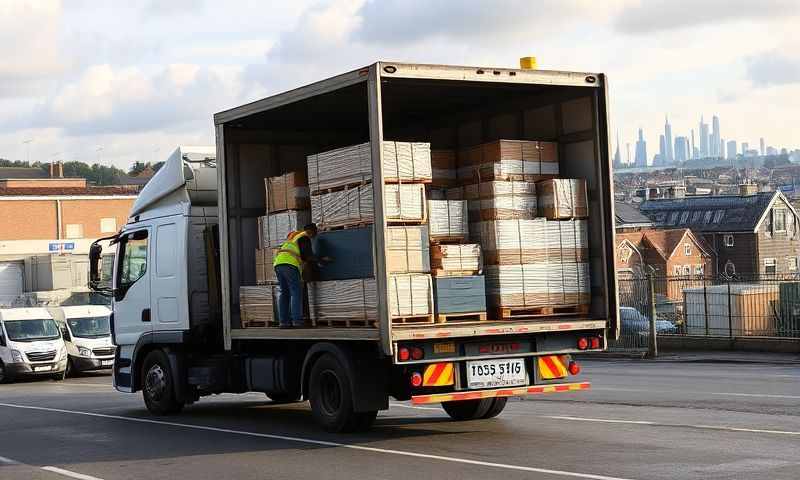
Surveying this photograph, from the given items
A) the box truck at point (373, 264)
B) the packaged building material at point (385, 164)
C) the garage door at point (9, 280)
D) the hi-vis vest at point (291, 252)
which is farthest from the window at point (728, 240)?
the packaged building material at point (385, 164)

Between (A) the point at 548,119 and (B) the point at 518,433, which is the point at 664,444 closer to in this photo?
(B) the point at 518,433

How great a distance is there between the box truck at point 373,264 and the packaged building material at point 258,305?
160mm

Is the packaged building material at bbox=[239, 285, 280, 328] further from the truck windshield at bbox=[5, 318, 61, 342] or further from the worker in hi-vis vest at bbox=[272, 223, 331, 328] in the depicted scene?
the truck windshield at bbox=[5, 318, 61, 342]

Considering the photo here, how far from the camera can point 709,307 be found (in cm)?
2888

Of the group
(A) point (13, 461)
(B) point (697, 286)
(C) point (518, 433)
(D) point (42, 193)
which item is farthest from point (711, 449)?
(D) point (42, 193)

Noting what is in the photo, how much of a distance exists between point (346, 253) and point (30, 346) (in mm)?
20679

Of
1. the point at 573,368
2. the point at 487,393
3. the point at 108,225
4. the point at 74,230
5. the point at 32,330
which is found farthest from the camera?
the point at 108,225

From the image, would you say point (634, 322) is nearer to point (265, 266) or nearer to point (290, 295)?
point (265, 266)

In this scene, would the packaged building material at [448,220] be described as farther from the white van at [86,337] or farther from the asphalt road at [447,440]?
the white van at [86,337]

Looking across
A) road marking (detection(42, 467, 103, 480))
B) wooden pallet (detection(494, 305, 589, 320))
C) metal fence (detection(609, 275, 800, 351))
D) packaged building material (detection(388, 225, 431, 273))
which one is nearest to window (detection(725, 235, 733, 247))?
metal fence (detection(609, 275, 800, 351))

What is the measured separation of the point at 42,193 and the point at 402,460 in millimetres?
76732

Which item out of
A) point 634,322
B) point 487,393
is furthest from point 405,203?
point 634,322

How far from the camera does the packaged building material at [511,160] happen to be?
42.4ft

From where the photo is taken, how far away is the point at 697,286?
2909 centimetres
